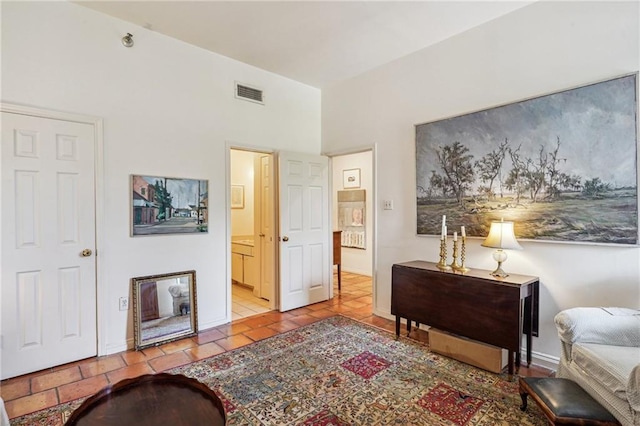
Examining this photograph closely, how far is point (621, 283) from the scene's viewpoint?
7.29 ft

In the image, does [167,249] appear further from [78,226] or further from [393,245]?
[393,245]

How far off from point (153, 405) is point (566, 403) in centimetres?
203

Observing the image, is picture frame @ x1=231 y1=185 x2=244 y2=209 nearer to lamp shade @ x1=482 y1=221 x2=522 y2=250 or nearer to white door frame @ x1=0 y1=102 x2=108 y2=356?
white door frame @ x1=0 y1=102 x2=108 y2=356

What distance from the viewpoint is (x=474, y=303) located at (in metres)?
2.54

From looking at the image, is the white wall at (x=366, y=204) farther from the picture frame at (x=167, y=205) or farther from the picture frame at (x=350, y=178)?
the picture frame at (x=167, y=205)

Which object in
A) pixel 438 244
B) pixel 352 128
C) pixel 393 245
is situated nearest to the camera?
pixel 438 244

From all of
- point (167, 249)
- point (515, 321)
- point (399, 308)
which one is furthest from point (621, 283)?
point (167, 249)

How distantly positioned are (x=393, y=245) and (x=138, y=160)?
109 inches

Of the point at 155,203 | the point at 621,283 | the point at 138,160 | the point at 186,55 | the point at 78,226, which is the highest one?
the point at 186,55

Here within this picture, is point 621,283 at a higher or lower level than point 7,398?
higher

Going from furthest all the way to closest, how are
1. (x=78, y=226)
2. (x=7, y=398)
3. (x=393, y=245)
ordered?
1. (x=393, y=245)
2. (x=78, y=226)
3. (x=7, y=398)

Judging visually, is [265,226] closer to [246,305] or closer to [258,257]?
[258,257]

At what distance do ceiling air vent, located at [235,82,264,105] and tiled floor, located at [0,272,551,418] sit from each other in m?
2.60

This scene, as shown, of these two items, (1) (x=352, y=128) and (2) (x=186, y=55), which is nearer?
(2) (x=186, y=55)
